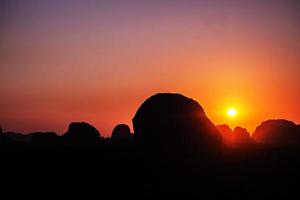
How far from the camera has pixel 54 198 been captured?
14.7 metres

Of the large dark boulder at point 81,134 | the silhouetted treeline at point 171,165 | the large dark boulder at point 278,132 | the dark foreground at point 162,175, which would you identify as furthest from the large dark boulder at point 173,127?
the large dark boulder at point 278,132

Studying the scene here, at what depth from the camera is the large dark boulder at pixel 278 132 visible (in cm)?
6619

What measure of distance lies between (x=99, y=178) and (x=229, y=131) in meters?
78.0

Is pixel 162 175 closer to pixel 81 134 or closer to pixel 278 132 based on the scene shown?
pixel 81 134

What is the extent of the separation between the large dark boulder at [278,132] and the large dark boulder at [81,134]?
34.9 metres

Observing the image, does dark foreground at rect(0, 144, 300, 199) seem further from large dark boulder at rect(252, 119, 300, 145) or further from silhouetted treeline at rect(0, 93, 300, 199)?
large dark boulder at rect(252, 119, 300, 145)

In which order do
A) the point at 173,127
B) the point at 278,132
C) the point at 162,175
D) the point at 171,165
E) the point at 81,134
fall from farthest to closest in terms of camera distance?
the point at 278,132 → the point at 81,134 → the point at 173,127 → the point at 171,165 → the point at 162,175

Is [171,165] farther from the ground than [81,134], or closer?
closer

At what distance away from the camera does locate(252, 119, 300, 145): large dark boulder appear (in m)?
66.2

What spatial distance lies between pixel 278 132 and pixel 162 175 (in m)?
58.6

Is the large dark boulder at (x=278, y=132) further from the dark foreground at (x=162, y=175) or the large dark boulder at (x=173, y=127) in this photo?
the dark foreground at (x=162, y=175)

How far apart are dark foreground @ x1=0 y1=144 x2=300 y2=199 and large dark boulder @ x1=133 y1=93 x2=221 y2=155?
1.63 m

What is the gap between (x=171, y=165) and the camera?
23.0 meters

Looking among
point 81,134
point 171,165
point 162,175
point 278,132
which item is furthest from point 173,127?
point 278,132
